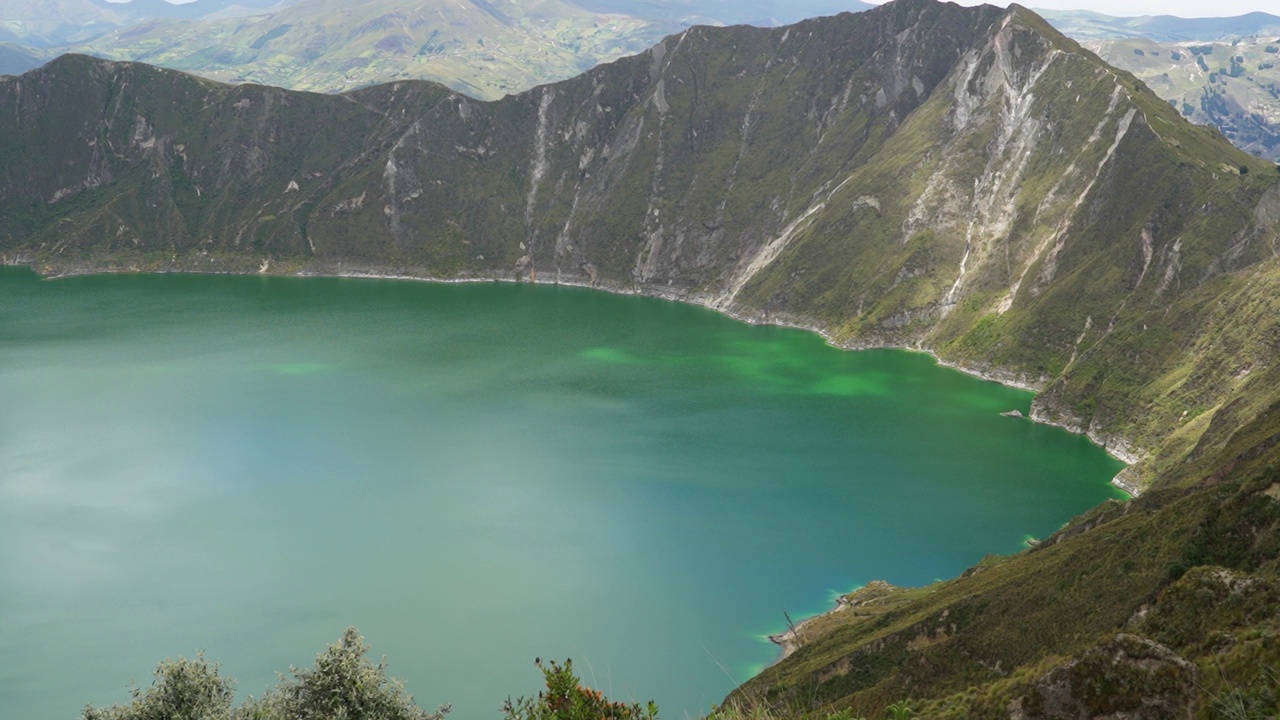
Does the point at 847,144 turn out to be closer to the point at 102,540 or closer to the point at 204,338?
the point at 204,338

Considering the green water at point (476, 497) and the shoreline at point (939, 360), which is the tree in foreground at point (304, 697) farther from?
the shoreline at point (939, 360)

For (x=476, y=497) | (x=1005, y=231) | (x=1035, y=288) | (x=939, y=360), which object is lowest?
(x=476, y=497)

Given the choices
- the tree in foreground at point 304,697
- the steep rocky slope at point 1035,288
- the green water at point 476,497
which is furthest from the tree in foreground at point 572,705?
the green water at point 476,497

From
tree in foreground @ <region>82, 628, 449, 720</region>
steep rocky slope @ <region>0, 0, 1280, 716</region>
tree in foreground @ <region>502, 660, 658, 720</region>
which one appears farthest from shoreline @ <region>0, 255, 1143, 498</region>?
tree in foreground @ <region>502, 660, 658, 720</region>

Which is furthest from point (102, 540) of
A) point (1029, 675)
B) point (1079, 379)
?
point (1079, 379)

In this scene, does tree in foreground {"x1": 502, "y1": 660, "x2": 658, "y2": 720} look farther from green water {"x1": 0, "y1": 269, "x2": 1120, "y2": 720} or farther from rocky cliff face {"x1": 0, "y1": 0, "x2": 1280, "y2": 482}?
rocky cliff face {"x1": 0, "y1": 0, "x2": 1280, "y2": 482}

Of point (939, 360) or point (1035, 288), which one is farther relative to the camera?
point (939, 360)

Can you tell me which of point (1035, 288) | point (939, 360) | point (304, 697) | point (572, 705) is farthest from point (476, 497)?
point (1035, 288)

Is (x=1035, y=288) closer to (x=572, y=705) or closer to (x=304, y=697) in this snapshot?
(x=304, y=697)
